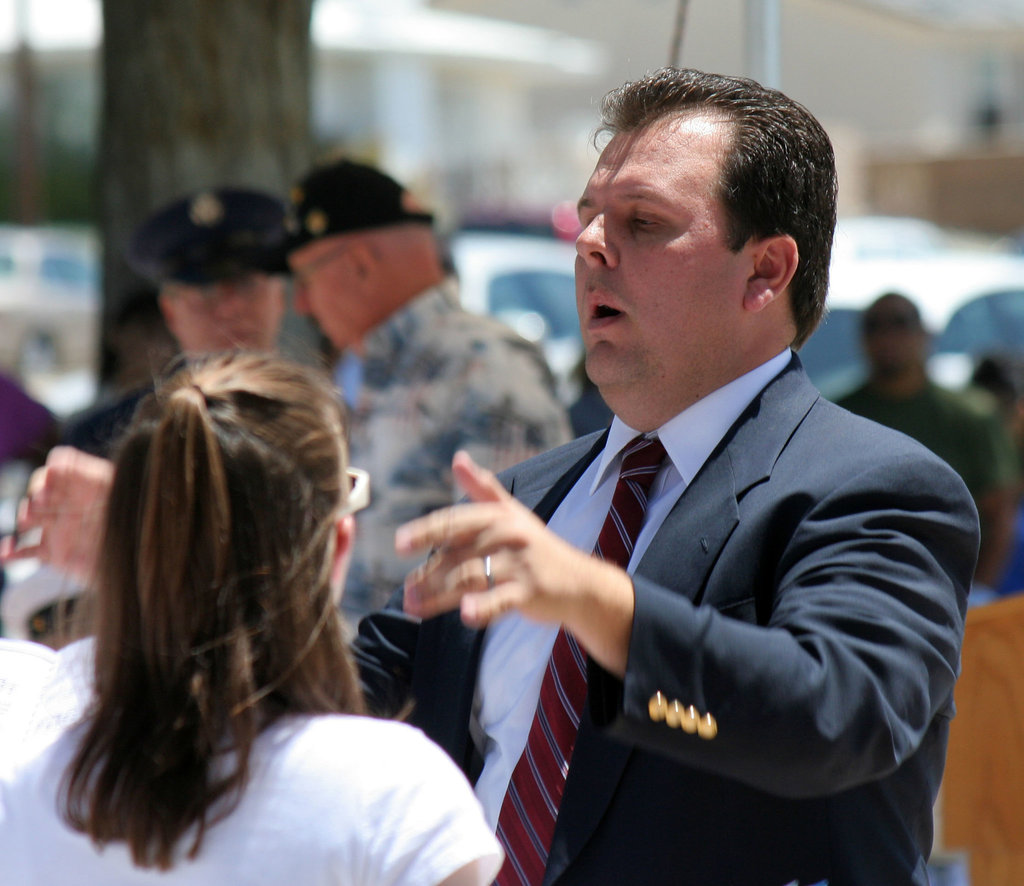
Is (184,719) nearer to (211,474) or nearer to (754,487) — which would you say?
(211,474)

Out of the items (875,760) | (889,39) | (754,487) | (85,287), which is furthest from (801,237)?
(889,39)

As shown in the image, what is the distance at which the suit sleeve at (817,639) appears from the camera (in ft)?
4.18

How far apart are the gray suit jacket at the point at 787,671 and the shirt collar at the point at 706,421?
0.02 m

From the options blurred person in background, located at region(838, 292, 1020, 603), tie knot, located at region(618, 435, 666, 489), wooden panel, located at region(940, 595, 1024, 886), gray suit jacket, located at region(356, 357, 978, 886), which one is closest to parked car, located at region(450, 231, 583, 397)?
blurred person in background, located at region(838, 292, 1020, 603)

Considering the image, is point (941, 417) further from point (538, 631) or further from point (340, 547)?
point (340, 547)

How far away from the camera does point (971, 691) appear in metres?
2.80

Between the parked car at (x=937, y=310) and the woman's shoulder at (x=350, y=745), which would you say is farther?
the parked car at (x=937, y=310)

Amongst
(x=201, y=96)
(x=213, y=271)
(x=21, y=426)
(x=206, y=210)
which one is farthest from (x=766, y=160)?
(x=201, y=96)

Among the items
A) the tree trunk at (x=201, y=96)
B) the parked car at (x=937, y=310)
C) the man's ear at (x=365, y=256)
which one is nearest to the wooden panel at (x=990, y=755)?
the man's ear at (x=365, y=256)

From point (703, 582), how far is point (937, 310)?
19.1 feet

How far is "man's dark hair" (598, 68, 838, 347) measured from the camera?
5.52ft

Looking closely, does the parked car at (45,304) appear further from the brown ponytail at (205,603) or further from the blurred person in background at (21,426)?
the brown ponytail at (205,603)

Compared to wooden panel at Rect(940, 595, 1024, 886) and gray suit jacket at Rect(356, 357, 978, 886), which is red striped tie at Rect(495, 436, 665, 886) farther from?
wooden panel at Rect(940, 595, 1024, 886)

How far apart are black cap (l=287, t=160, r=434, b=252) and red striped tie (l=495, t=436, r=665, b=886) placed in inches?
72.2
